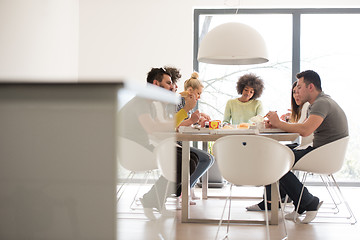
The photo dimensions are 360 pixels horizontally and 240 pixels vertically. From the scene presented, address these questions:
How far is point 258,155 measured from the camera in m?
3.06

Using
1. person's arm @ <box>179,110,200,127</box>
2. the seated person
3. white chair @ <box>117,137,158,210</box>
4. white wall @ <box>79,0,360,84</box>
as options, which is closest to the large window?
white wall @ <box>79,0,360,84</box>

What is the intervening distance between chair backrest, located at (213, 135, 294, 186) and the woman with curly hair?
2453 millimetres

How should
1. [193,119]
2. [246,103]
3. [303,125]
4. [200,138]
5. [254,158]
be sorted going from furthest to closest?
[246,103] < [193,119] < [303,125] < [200,138] < [254,158]

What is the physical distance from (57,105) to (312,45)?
644 centimetres

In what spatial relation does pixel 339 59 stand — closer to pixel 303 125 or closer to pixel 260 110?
pixel 260 110

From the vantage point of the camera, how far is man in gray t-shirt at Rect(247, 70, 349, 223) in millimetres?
3770

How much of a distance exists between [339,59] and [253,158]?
4210 millimetres

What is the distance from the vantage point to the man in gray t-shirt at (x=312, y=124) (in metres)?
3.77

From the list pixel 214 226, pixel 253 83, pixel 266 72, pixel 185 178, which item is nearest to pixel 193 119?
pixel 185 178

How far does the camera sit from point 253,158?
3068 mm

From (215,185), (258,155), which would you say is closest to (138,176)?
(258,155)

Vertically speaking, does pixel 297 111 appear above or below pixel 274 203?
above

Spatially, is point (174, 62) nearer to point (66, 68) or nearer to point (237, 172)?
point (66, 68)

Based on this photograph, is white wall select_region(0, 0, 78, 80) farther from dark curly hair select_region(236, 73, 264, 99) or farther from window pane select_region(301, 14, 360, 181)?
window pane select_region(301, 14, 360, 181)
